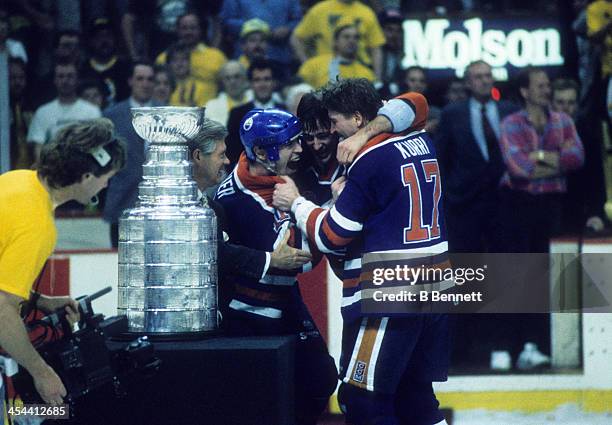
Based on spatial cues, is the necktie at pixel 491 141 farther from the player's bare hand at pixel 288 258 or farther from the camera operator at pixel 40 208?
the camera operator at pixel 40 208

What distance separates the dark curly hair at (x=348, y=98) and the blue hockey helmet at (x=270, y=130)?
0.50 ft

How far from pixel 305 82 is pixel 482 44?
1.22m

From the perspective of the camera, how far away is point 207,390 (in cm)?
447

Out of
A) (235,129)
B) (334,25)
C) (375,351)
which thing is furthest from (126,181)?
(375,351)

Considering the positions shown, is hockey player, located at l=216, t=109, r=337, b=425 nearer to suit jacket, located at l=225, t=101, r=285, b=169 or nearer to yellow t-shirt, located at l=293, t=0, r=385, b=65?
suit jacket, located at l=225, t=101, r=285, b=169

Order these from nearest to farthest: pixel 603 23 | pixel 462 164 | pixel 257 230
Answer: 1. pixel 257 230
2. pixel 462 164
3. pixel 603 23

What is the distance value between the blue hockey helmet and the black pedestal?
867mm

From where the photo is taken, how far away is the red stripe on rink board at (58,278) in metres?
6.79

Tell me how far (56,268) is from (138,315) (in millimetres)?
2150

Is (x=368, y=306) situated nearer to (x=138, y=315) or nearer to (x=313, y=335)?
(x=313, y=335)

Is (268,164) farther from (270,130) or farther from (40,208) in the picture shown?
(40,208)

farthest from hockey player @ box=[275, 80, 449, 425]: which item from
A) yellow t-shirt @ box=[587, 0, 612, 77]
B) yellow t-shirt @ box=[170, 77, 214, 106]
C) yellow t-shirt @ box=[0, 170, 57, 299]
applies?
yellow t-shirt @ box=[587, 0, 612, 77]

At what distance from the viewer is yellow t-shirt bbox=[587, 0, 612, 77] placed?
337 inches

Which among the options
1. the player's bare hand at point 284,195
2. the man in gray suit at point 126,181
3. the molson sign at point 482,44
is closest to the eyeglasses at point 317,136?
the player's bare hand at point 284,195
